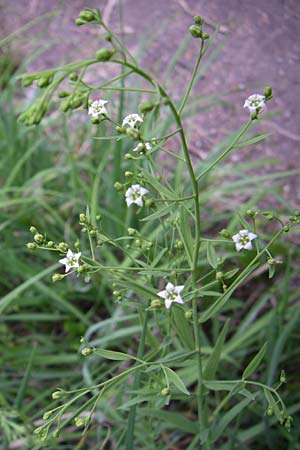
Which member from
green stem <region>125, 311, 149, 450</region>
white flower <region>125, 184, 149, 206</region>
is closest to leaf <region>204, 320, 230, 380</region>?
green stem <region>125, 311, 149, 450</region>

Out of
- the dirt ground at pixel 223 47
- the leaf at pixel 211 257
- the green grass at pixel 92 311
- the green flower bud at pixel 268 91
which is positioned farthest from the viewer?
the dirt ground at pixel 223 47

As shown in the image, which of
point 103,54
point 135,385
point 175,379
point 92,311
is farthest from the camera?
point 92,311

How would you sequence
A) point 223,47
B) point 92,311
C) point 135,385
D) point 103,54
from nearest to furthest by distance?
point 103,54 → point 135,385 → point 92,311 → point 223,47

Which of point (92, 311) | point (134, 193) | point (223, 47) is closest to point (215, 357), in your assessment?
point (134, 193)

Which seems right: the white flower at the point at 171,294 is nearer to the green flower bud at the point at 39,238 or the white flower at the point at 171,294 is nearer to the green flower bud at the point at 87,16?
the green flower bud at the point at 39,238

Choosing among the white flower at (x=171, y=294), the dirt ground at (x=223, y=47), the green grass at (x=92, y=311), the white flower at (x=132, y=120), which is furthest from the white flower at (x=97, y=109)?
the dirt ground at (x=223, y=47)

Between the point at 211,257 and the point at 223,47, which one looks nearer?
the point at 211,257

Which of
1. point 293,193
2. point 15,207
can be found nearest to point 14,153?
point 15,207

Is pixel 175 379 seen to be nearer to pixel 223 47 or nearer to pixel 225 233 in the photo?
pixel 225 233
